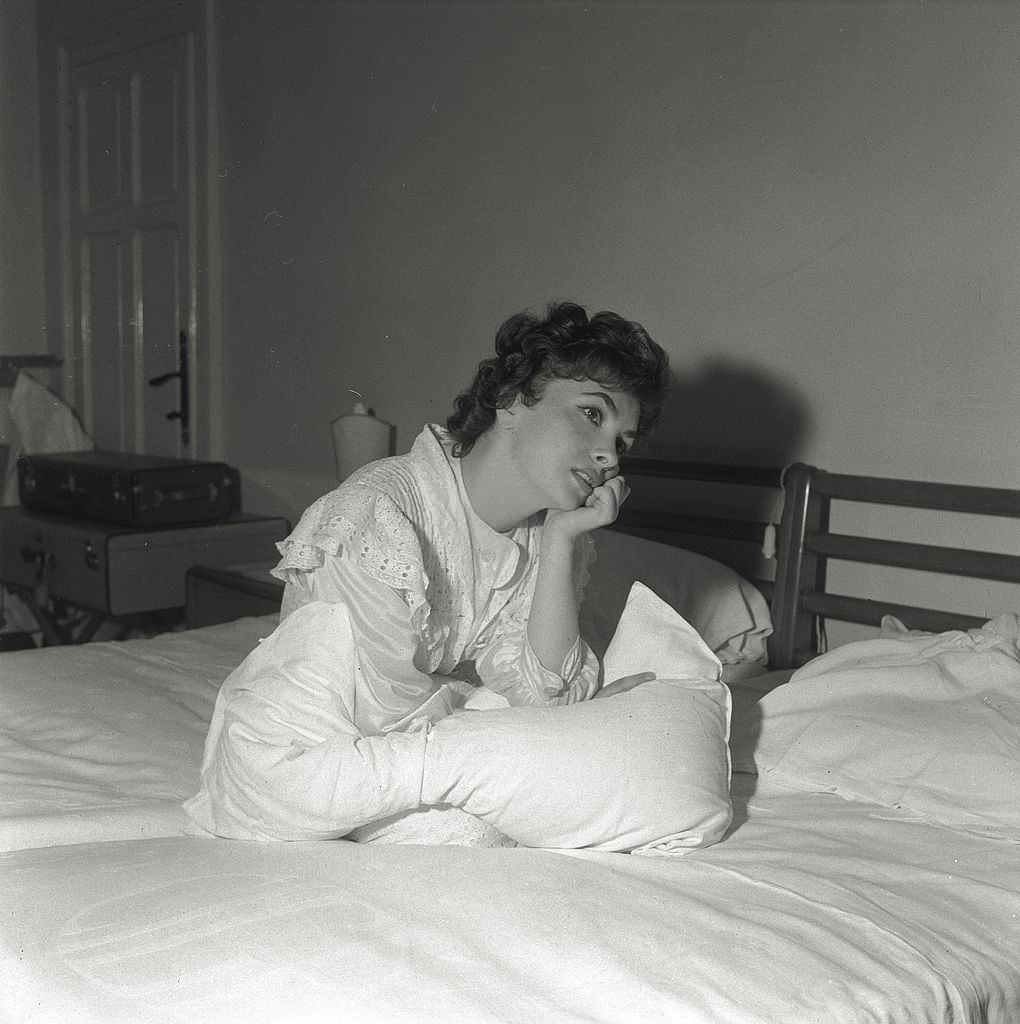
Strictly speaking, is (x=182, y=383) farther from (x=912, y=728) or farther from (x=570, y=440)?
(x=912, y=728)

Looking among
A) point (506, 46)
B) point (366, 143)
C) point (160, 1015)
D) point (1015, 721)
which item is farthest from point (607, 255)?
point (160, 1015)

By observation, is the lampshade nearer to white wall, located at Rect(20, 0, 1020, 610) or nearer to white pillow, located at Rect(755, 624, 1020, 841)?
A: white wall, located at Rect(20, 0, 1020, 610)

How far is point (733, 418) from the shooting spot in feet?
7.84

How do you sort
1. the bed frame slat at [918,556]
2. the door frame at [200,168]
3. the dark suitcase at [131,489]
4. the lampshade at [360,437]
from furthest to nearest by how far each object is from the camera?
the door frame at [200,168]
the dark suitcase at [131,489]
the lampshade at [360,437]
the bed frame slat at [918,556]

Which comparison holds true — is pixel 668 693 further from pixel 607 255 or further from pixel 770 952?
pixel 607 255

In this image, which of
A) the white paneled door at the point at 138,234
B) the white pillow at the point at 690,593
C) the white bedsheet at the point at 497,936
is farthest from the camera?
the white paneled door at the point at 138,234

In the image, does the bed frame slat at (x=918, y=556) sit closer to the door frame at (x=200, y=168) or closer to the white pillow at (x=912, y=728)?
the white pillow at (x=912, y=728)

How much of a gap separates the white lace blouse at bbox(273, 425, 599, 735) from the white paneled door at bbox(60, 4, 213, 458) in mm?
2356

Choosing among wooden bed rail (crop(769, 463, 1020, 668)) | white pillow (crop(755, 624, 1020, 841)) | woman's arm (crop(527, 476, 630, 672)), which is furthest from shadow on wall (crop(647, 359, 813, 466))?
woman's arm (crop(527, 476, 630, 672))

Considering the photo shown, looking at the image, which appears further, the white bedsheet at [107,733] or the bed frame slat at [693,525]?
the bed frame slat at [693,525]

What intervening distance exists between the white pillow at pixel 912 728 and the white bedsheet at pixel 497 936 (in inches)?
5.1

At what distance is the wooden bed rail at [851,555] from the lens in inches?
78.1

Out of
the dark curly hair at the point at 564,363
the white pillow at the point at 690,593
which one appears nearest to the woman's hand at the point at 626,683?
the dark curly hair at the point at 564,363

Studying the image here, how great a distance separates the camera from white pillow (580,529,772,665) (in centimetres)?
214
